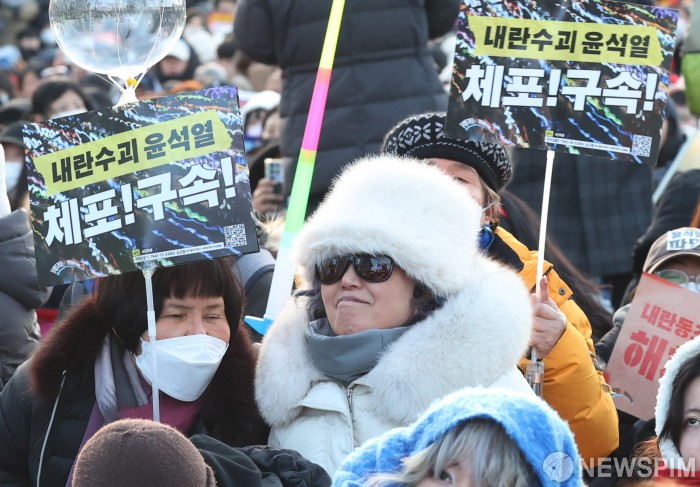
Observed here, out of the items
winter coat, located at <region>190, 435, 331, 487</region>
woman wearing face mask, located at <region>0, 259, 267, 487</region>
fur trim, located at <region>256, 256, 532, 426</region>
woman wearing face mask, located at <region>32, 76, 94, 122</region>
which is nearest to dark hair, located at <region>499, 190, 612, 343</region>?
fur trim, located at <region>256, 256, 532, 426</region>

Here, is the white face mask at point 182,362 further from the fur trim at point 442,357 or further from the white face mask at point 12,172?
the white face mask at point 12,172

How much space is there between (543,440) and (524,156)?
426cm

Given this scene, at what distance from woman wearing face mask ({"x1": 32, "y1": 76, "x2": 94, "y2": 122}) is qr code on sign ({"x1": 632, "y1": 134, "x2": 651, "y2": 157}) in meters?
5.58

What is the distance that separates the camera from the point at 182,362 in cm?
364

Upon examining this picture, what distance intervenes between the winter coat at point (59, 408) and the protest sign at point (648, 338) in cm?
137

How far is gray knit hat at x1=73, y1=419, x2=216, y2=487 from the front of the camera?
9.04ft

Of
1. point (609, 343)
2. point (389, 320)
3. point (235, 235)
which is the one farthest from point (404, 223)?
point (609, 343)

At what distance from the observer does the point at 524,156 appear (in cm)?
664

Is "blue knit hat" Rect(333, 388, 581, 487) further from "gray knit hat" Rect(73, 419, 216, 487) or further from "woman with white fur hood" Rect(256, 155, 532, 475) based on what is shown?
"woman with white fur hood" Rect(256, 155, 532, 475)

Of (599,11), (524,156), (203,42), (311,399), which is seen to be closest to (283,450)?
(311,399)

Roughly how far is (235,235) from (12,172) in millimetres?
3841

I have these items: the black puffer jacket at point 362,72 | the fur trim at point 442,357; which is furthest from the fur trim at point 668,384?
the black puffer jacket at point 362,72

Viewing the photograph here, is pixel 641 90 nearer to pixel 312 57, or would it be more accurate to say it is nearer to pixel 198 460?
pixel 198 460

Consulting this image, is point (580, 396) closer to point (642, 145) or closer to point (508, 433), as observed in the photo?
point (642, 145)
